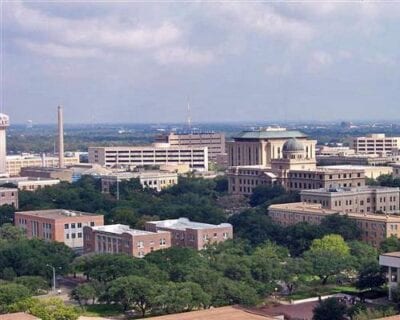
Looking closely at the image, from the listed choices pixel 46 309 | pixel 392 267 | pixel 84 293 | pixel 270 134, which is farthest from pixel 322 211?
pixel 270 134

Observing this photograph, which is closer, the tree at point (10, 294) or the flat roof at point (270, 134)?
the tree at point (10, 294)

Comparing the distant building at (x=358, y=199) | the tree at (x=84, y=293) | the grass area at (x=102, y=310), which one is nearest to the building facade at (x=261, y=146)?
the distant building at (x=358, y=199)

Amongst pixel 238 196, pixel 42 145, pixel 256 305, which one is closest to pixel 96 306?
pixel 256 305

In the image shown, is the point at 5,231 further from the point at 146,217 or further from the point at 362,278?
the point at 362,278

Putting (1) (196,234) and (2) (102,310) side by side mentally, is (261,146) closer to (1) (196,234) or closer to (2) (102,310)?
(1) (196,234)

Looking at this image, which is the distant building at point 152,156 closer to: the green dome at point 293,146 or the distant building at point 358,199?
the green dome at point 293,146

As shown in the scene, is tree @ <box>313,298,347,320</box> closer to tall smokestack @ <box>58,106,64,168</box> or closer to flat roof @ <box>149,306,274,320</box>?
flat roof @ <box>149,306,274,320</box>
